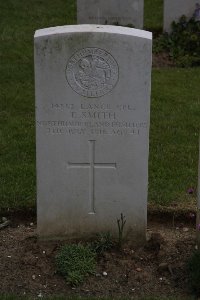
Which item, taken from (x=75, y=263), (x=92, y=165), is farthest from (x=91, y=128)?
(x=75, y=263)

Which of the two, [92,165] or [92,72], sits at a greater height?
[92,72]

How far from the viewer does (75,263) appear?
479 cm

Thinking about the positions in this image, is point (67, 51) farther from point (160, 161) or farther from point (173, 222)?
point (160, 161)

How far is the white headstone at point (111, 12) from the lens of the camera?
11.3 m

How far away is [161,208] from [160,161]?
1053 mm

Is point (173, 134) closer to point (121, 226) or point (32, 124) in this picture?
point (32, 124)

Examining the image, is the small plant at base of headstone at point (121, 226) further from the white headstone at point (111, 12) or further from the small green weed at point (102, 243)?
the white headstone at point (111, 12)

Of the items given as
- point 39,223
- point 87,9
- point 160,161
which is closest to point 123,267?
point 39,223

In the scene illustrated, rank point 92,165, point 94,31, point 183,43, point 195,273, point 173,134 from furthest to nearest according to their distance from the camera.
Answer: point 183,43
point 173,134
point 92,165
point 94,31
point 195,273

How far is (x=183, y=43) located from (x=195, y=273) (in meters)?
6.99

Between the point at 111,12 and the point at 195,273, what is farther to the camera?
the point at 111,12

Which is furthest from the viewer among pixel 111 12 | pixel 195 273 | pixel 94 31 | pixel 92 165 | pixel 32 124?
pixel 111 12

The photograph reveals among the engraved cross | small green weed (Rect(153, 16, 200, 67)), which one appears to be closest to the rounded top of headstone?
the engraved cross

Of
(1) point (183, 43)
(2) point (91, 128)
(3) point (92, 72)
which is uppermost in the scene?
(1) point (183, 43)
